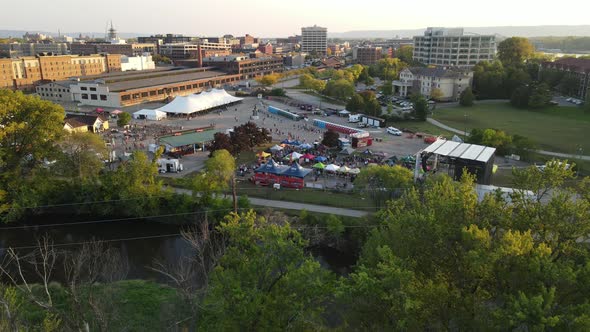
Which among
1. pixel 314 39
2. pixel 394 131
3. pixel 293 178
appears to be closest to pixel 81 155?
pixel 293 178

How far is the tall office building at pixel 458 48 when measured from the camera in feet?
259

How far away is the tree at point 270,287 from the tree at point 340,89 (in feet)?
163

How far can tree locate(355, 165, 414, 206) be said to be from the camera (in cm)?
2027

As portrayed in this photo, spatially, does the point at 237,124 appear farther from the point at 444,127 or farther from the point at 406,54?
the point at 406,54

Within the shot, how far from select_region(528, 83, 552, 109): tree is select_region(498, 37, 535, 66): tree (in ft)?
81.7

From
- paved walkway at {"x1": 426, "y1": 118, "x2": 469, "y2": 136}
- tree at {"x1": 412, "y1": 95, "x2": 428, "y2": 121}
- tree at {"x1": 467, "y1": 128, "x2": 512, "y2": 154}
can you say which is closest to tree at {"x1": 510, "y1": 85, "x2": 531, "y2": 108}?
paved walkway at {"x1": 426, "y1": 118, "x2": 469, "y2": 136}

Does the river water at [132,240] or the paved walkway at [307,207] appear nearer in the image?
the river water at [132,240]

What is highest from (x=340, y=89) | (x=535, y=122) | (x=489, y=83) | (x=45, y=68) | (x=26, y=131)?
(x=45, y=68)

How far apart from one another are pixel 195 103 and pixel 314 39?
372 ft

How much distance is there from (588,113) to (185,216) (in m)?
46.1

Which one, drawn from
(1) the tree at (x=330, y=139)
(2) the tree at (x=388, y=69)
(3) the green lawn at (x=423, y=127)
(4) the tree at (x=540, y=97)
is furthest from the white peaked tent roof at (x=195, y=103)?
(4) the tree at (x=540, y=97)

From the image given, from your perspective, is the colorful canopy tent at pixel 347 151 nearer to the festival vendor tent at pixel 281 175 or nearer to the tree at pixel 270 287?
the festival vendor tent at pixel 281 175

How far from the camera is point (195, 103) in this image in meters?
47.7

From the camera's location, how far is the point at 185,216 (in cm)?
2186
